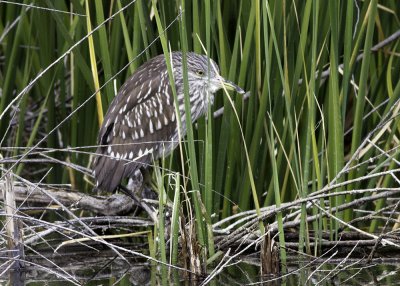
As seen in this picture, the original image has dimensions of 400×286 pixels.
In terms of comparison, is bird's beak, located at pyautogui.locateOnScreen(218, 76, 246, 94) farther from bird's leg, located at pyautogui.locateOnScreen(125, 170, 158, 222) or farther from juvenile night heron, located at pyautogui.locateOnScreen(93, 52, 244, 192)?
bird's leg, located at pyautogui.locateOnScreen(125, 170, 158, 222)

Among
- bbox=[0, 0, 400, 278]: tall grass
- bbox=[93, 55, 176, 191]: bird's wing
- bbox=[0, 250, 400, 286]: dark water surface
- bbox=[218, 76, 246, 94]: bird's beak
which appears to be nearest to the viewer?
bbox=[0, 250, 400, 286]: dark water surface

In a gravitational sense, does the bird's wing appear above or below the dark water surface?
above

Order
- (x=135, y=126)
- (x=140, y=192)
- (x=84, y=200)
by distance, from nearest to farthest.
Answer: (x=84, y=200), (x=140, y=192), (x=135, y=126)

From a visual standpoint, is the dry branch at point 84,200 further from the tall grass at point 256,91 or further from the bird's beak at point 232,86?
the bird's beak at point 232,86

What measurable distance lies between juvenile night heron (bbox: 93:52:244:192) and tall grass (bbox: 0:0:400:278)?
0.13 metres

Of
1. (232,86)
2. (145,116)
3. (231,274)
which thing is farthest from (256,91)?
(231,274)

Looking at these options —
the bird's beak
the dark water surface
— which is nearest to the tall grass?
the bird's beak

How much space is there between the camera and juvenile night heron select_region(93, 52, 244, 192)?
20.1ft

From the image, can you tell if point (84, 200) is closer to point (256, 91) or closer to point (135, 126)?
point (135, 126)

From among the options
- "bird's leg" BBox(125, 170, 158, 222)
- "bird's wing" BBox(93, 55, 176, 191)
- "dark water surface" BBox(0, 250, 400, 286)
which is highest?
"bird's wing" BBox(93, 55, 176, 191)

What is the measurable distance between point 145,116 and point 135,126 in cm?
10

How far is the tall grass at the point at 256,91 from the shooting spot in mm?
5172

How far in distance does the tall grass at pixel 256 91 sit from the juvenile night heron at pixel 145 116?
5.1 inches

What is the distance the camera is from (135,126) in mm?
6691
